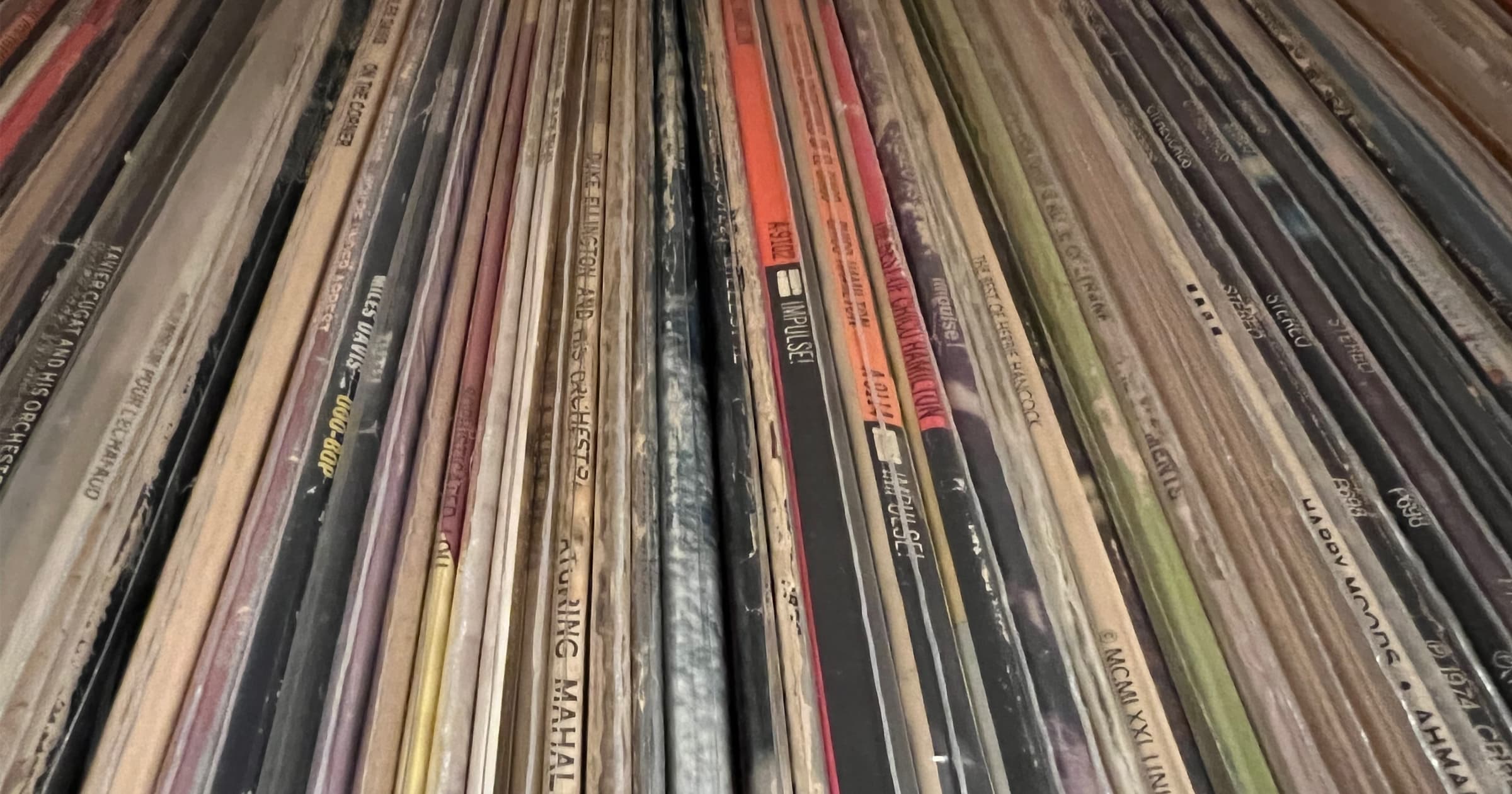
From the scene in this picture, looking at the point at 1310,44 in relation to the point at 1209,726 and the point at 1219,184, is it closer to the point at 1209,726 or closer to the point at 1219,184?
the point at 1219,184

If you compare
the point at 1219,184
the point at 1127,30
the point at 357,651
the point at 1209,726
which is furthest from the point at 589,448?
the point at 1127,30

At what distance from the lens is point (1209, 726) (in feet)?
1.50

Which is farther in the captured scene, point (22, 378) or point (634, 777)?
point (22, 378)

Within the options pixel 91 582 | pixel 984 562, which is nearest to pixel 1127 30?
pixel 984 562

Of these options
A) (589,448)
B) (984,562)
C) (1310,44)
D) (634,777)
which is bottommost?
(634,777)

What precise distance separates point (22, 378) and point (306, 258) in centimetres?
19

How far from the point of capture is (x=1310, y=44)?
75 centimetres

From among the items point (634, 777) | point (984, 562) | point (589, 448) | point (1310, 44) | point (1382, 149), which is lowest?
point (634, 777)

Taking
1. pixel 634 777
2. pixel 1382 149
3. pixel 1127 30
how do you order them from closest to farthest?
pixel 634 777 → pixel 1382 149 → pixel 1127 30

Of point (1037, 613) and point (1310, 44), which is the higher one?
point (1310, 44)

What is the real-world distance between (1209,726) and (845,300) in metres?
0.36

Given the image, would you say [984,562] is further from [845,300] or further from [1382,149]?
[1382,149]

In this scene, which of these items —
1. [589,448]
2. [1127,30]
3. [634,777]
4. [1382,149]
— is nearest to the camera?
[634,777]

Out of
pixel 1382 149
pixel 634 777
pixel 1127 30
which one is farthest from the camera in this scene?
pixel 1127 30
